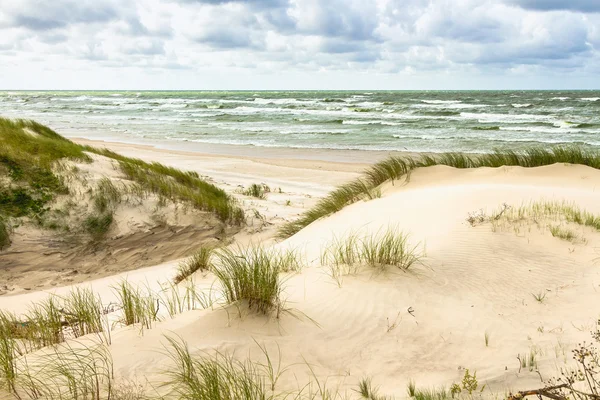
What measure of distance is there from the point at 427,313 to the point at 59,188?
20.2ft

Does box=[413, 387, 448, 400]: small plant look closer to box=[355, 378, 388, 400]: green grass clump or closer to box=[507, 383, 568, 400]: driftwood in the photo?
box=[355, 378, 388, 400]: green grass clump

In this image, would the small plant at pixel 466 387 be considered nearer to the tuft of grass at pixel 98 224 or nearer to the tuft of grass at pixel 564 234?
the tuft of grass at pixel 564 234

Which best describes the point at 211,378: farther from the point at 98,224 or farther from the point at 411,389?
the point at 98,224

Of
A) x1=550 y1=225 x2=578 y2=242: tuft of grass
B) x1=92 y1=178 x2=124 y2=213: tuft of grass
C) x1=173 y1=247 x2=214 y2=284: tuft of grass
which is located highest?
x1=92 y1=178 x2=124 y2=213: tuft of grass

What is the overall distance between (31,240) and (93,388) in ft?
16.4

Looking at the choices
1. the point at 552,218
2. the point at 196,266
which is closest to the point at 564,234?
the point at 552,218

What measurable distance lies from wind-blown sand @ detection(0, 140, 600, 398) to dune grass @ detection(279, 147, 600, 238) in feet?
4.06

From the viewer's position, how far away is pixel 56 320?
11.4 feet

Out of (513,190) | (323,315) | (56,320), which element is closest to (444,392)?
(323,315)

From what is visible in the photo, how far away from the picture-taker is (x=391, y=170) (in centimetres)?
966

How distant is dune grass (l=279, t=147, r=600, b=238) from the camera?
8.20 meters

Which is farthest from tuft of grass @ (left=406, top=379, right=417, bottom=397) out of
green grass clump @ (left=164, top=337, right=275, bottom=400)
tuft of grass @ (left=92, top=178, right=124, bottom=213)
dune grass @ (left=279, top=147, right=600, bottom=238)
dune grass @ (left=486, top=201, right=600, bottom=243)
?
tuft of grass @ (left=92, top=178, right=124, bottom=213)

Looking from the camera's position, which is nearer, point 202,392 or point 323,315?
point 202,392

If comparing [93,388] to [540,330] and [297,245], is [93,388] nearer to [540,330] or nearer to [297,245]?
[540,330]
